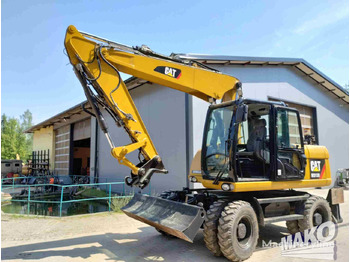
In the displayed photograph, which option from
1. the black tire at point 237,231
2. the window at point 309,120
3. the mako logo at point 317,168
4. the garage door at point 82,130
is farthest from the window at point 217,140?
the garage door at point 82,130

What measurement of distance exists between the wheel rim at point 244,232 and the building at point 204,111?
Result: 18.7ft

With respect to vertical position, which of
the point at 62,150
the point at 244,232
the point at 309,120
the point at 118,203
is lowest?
the point at 118,203

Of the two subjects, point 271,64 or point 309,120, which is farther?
point 309,120

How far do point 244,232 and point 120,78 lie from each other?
3.70 meters

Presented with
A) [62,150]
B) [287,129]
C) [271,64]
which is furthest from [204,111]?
[62,150]

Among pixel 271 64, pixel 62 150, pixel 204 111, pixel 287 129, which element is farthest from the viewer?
pixel 62 150

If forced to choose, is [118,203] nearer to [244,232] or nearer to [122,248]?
[122,248]

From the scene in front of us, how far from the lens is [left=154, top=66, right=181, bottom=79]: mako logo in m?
5.51

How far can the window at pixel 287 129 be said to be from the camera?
5922 millimetres

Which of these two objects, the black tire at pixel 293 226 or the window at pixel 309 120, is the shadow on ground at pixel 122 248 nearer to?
the black tire at pixel 293 226

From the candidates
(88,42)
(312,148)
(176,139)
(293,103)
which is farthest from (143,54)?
(293,103)

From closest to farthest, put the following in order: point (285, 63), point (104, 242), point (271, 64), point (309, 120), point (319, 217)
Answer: point (104, 242) → point (319, 217) → point (271, 64) → point (285, 63) → point (309, 120)

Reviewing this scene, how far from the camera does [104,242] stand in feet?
20.3

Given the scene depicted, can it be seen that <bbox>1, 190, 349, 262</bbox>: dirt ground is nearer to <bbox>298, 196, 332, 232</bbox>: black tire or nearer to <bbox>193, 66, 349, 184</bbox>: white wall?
<bbox>298, 196, 332, 232</bbox>: black tire
